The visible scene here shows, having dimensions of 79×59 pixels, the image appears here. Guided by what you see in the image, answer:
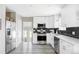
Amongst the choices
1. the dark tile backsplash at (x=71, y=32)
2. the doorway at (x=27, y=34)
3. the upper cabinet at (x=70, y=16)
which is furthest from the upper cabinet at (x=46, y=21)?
the dark tile backsplash at (x=71, y=32)

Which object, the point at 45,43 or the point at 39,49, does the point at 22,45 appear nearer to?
the point at 39,49

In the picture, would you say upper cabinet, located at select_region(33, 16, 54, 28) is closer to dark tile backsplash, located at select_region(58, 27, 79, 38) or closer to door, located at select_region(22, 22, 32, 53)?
door, located at select_region(22, 22, 32, 53)

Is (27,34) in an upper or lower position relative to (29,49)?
upper

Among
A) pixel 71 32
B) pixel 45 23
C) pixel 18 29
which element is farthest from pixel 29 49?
pixel 71 32

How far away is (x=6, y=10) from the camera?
76.6 inches

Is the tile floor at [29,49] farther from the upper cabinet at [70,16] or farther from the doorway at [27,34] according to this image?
the upper cabinet at [70,16]

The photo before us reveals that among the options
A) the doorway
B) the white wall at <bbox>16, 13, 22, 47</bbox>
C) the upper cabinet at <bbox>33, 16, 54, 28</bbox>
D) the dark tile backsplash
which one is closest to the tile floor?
→ the doorway

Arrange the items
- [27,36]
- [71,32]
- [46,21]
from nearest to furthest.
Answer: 1. [27,36]
2. [46,21]
3. [71,32]

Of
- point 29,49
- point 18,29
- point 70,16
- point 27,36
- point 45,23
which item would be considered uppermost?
point 70,16

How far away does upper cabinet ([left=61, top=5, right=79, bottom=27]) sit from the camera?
1.97m

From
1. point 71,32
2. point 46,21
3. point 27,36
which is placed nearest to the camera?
point 27,36

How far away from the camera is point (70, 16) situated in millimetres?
2180

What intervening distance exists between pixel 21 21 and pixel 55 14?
70cm

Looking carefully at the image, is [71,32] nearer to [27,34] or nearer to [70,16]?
[70,16]
